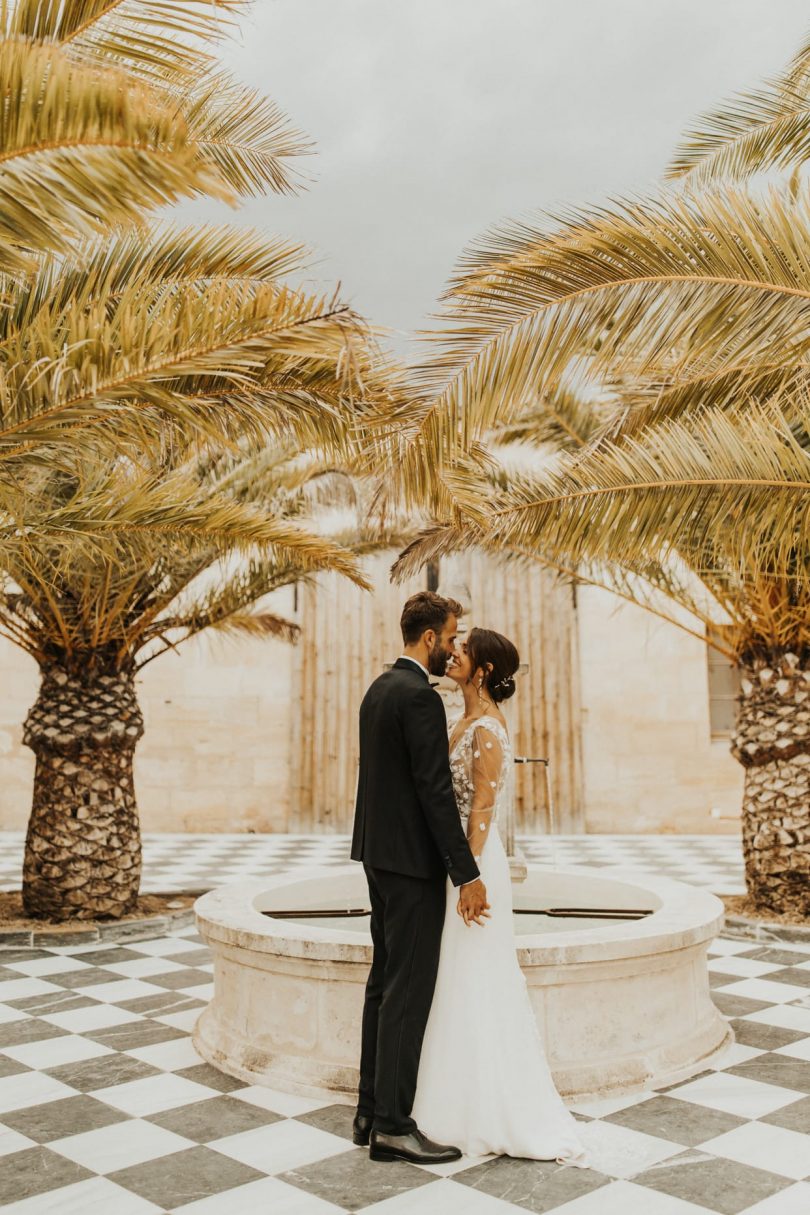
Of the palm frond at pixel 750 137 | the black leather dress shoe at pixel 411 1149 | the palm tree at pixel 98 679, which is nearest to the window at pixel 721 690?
the palm tree at pixel 98 679

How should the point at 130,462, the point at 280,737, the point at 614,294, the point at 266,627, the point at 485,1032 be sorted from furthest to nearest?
1. the point at 280,737
2. the point at 266,627
3. the point at 130,462
4. the point at 614,294
5. the point at 485,1032

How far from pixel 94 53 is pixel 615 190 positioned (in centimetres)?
222

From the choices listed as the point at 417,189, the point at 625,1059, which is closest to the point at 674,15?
the point at 417,189

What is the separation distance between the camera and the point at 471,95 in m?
12.0

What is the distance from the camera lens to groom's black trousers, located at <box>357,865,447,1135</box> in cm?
360

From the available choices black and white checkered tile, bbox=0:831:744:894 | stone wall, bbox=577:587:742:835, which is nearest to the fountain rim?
black and white checkered tile, bbox=0:831:744:894

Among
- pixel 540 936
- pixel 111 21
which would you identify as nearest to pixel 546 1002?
pixel 540 936

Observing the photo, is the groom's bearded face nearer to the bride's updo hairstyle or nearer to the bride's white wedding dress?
the bride's updo hairstyle

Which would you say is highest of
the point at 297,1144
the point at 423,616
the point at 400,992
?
the point at 423,616

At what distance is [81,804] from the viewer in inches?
320

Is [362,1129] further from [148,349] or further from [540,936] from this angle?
[148,349]

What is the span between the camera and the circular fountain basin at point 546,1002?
430 centimetres

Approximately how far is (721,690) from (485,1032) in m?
12.2

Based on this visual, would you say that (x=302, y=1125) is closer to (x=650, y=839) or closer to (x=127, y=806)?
(x=127, y=806)
